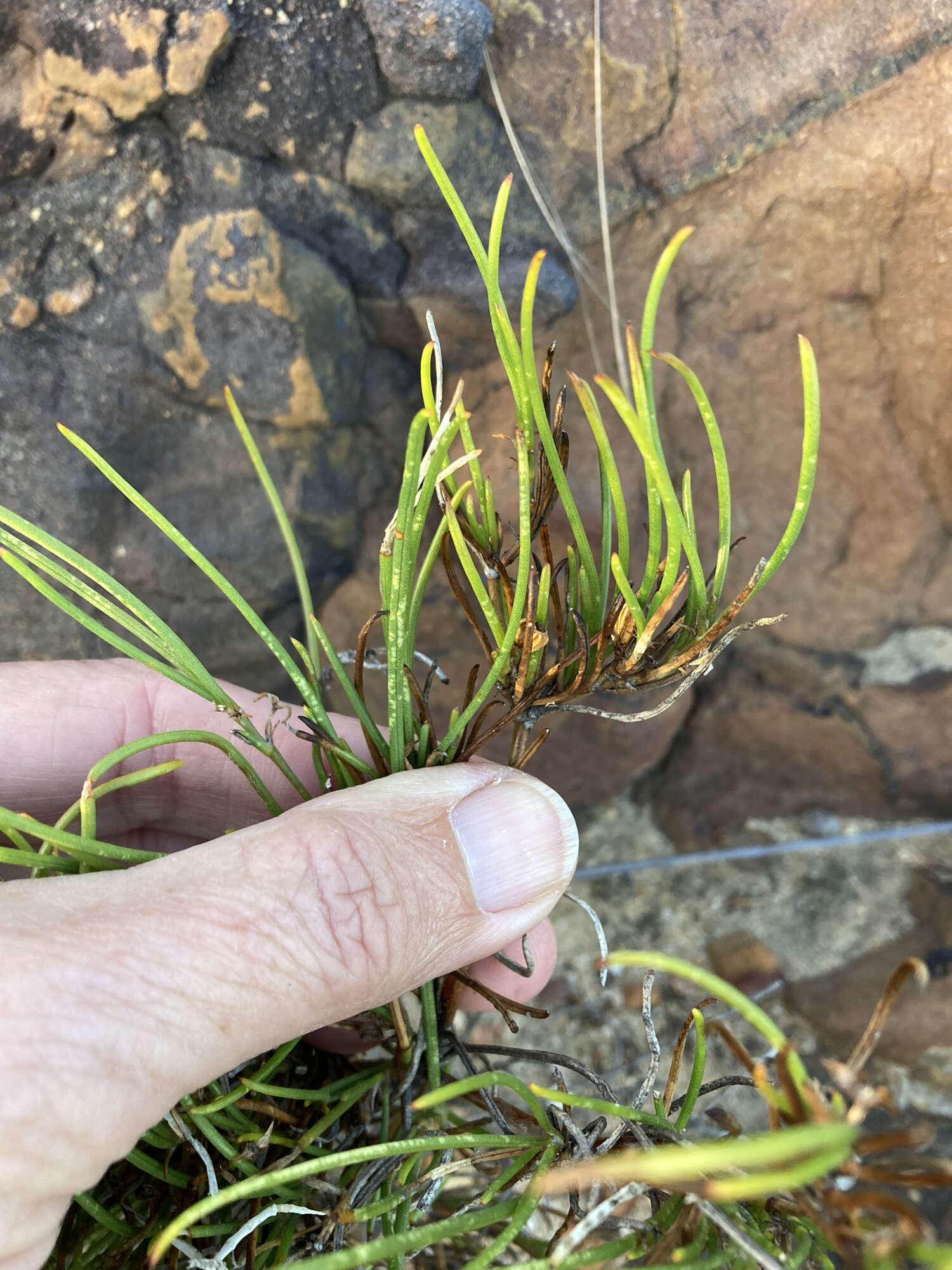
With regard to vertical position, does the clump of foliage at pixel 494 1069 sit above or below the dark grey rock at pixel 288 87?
below

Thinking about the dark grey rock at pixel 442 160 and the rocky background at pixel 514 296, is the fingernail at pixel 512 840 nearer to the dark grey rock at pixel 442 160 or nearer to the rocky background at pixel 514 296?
the rocky background at pixel 514 296

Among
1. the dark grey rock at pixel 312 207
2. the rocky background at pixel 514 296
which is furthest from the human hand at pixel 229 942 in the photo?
the dark grey rock at pixel 312 207

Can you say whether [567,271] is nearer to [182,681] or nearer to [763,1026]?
[182,681]

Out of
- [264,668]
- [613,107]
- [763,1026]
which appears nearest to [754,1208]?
[763,1026]

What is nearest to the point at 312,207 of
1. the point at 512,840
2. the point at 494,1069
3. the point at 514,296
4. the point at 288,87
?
the point at 288,87

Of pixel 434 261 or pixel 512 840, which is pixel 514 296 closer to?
pixel 434 261
